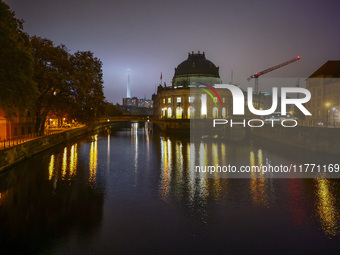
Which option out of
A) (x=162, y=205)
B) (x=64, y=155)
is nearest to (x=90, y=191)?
(x=162, y=205)

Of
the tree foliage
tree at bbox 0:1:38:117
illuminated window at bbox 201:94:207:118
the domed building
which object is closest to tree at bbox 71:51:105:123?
Result: the tree foliage

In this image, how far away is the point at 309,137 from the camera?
43.3 meters

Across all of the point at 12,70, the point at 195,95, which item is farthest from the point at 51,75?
the point at 195,95

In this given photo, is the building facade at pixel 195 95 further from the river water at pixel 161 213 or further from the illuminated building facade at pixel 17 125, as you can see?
the river water at pixel 161 213

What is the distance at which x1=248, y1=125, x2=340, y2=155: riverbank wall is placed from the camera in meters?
37.6

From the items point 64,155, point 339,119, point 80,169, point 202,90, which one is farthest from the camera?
point 202,90

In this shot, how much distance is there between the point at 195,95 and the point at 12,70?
100522 millimetres

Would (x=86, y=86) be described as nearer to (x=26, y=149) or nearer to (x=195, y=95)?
(x=26, y=149)

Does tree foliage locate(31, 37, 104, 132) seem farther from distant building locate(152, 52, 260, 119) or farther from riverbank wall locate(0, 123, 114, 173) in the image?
distant building locate(152, 52, 260, 119)

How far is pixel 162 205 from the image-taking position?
1933 cm


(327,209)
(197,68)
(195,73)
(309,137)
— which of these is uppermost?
(197,68)

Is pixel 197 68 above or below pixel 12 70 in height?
above

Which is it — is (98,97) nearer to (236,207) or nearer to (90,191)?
(90,191)

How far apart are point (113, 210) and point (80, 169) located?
46.3 ft
